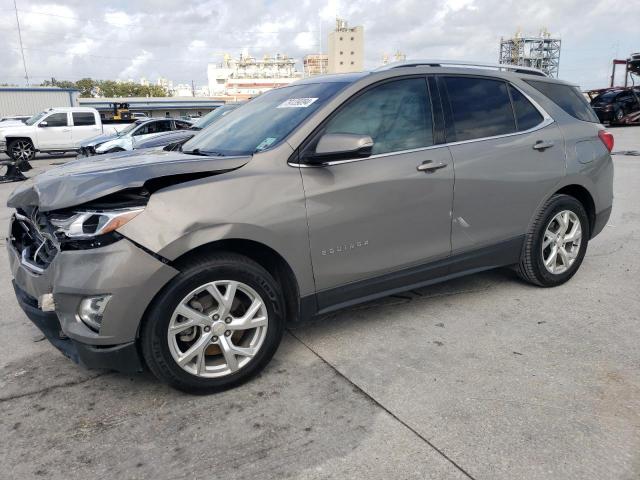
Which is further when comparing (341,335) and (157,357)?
(341,335)

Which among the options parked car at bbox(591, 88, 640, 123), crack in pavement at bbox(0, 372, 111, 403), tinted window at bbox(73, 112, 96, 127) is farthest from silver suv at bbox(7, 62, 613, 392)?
parked car at bbox(591, 88, 640, 123)

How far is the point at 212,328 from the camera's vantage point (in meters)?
2.78

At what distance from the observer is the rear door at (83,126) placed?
20.2 meters

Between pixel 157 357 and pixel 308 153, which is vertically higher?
pixel 308 153

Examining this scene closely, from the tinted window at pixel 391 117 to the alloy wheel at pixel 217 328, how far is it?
1132mm

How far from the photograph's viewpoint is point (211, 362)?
2871 millimetres

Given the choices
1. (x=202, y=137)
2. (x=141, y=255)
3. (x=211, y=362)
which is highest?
(x=202, y=137)

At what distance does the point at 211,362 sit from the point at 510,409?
62.7 inches

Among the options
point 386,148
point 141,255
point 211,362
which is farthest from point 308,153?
point 211,362

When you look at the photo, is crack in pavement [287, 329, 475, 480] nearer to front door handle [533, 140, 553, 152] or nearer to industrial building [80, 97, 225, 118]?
front door handle [533, 140, 553, 152]

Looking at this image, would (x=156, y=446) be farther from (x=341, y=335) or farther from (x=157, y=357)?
(x=341, y=335)

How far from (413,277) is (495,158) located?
3.54 feet

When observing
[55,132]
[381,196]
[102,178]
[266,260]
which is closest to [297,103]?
[381,196]

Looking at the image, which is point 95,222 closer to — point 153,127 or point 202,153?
point 202,153
